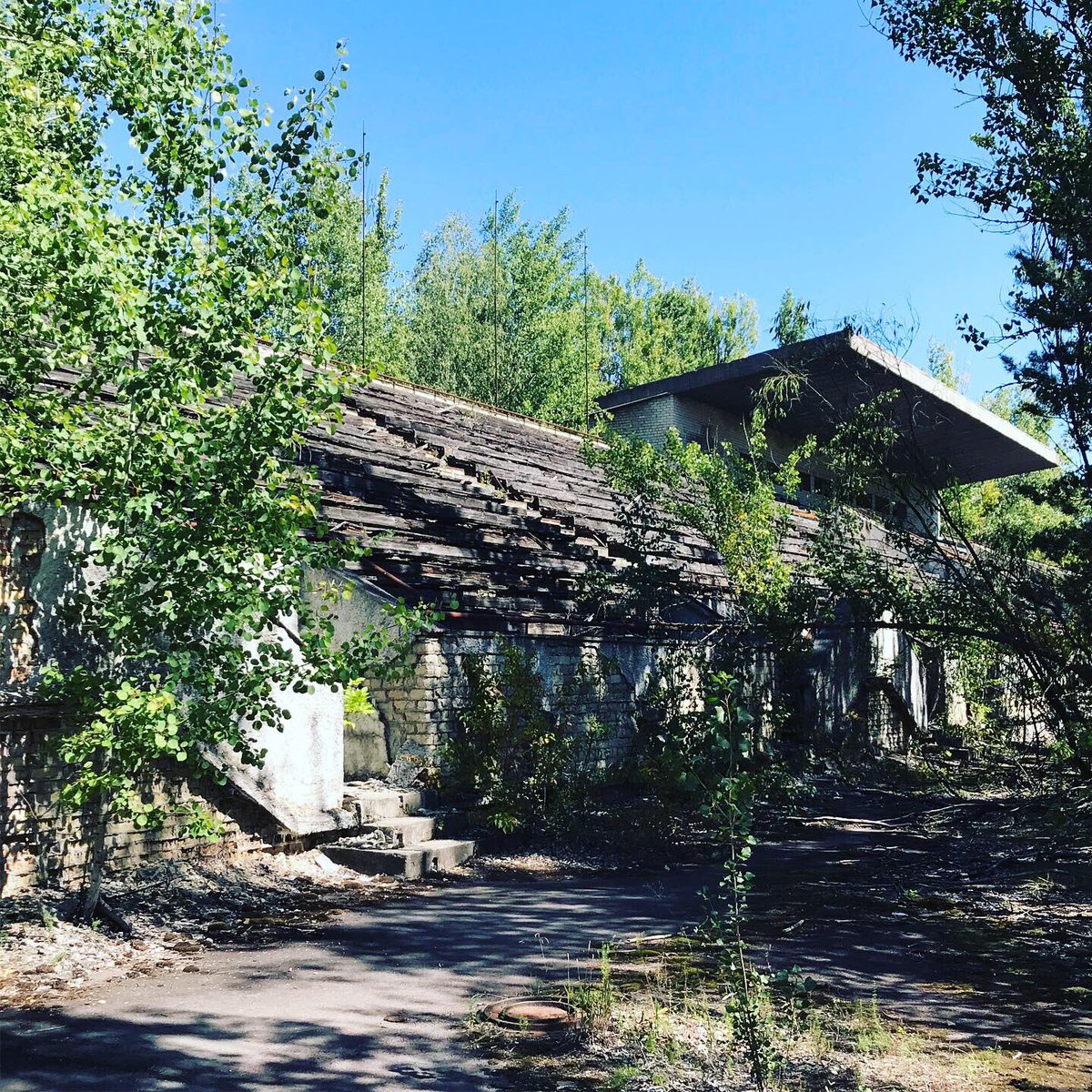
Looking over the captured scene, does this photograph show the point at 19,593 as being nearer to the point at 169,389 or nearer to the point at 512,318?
the point at 169,389

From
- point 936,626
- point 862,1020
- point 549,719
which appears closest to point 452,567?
point 549,719

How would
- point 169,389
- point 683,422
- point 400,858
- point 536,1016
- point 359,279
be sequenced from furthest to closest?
point 359,279, point 683,422, point 400,858, point 169,389, point 536,1016

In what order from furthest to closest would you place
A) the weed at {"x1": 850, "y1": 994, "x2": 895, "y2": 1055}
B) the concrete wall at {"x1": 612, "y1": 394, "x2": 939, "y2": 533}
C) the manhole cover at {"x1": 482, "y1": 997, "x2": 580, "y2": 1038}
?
the concrete wall at {"x1": 612, "y1": 394, "x2": 939, "y2": 533}, the manhole cover at {"x1": 482, "y1": 997, "x2": 580, "y2": 1038}, the weed at {"x1": 850, "y1": 994, "x2": 895, "y2": 1055}

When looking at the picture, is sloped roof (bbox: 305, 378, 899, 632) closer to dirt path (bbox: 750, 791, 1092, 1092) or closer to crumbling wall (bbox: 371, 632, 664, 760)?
crumbling wall (bbox: 371, 632, 664, 760)

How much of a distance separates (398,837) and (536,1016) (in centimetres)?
422

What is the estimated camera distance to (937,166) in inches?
391

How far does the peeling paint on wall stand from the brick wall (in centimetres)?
43

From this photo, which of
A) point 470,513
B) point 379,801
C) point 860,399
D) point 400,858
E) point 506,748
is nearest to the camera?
point 400,858

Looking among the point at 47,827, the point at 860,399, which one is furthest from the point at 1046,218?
the point at 47,827

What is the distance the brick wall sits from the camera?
23.7ft

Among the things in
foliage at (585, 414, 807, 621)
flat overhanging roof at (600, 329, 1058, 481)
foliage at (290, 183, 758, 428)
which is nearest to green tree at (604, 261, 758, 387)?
foliage at (290, 183, 758, 428)

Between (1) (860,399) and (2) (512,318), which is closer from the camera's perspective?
(1) (860,399)

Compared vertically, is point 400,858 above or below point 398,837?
below

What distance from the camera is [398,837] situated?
934 centimetres
